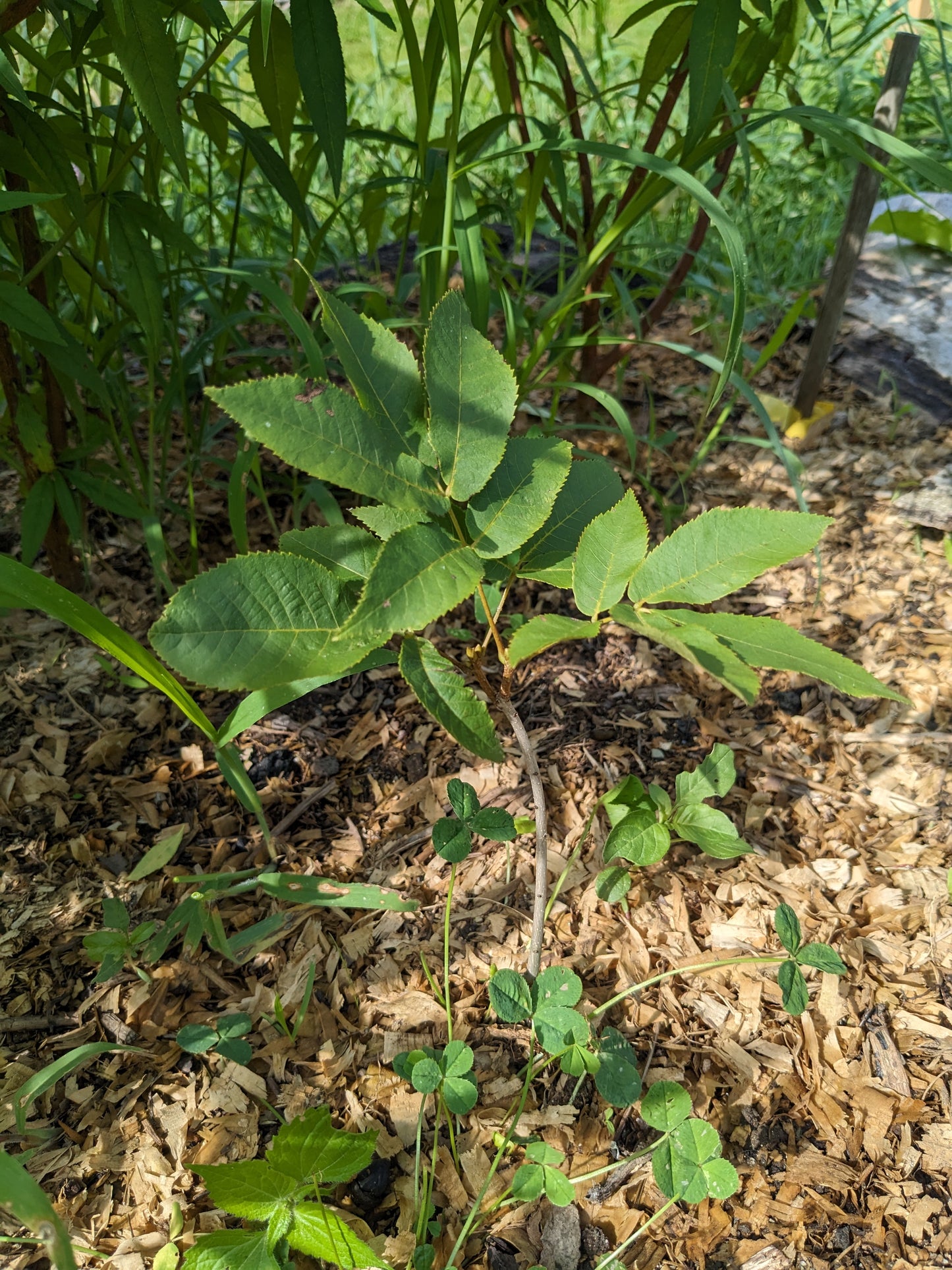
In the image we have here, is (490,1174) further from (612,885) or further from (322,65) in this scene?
(322,65)

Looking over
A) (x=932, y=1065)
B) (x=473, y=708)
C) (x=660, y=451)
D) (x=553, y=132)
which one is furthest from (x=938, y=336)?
(x=473, y=708)

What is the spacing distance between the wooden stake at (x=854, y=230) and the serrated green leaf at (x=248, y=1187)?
1.81 meters

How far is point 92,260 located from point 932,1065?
4.82 ft

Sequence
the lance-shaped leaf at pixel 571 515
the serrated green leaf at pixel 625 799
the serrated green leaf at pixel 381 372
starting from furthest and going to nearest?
the serrated green leaf at pixel 625 799, the lance-shaped leaf at pixel 571 515, the serrated green leaf at pixel 381 372

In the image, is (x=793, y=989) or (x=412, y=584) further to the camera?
(x=793, y=989)

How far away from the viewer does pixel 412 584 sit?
553 millimetres

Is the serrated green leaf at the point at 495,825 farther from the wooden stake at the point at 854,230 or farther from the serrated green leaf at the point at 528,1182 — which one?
the wooden stake at the point at 854,230

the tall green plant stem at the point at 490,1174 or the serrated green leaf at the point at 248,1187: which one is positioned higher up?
the serrated green leaf at the point at 248,1187

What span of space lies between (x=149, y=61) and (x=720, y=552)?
735mm

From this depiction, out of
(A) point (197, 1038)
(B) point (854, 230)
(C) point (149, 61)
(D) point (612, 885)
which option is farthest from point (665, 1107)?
(B) point (854, 230)

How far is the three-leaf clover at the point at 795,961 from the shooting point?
92cm

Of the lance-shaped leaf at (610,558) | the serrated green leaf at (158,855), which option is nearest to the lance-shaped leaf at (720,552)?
the lance-shaped leaf at (610,558)

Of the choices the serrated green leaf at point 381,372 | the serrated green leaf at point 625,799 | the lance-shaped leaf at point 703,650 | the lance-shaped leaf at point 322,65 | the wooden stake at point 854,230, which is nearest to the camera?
the lance-shaped leaf at point 703,650

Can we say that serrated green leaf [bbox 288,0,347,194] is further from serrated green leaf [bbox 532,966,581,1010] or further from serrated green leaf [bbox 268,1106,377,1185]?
serrated green leaf [bbox 268,1106,377,1185]
